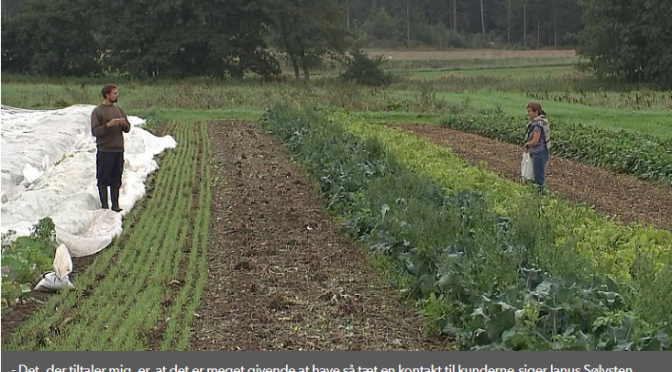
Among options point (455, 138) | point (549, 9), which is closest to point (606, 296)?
point (455, 138)

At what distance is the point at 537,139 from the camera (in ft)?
37.4

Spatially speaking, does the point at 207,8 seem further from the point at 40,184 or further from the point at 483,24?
the point at 483,24

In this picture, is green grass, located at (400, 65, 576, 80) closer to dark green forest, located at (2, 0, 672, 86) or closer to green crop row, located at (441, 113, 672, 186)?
dark green forest, located at (2, 0, 672, 86)

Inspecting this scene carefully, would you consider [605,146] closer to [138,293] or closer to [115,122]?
[115,122]

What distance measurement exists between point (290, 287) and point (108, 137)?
3.82 metres

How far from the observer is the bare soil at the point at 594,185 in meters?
12.0

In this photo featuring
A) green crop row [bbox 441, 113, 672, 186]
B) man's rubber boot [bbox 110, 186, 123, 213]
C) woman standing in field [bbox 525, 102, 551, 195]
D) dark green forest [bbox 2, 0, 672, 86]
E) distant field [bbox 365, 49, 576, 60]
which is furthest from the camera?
distant field [bbox 365, 49, 576, 60]

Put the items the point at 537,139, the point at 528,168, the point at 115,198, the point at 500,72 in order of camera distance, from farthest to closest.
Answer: the point at 500,72
the point at 528,168
the point at 537,139
the point at 115,198

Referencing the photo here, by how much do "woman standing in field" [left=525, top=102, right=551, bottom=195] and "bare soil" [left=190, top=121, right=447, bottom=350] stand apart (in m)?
2.85

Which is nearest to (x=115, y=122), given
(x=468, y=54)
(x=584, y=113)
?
(x=584, y=113)

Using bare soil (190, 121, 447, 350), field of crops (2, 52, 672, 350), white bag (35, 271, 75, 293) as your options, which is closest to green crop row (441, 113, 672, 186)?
field of crops (2, 52, 672, 350)

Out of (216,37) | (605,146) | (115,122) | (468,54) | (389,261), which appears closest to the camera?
(389,261)

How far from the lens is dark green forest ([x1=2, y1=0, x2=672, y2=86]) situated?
47.8 metres

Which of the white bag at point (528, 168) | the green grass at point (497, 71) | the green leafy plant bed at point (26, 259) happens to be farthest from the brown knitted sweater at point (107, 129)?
the green grass at point (497, 71)
